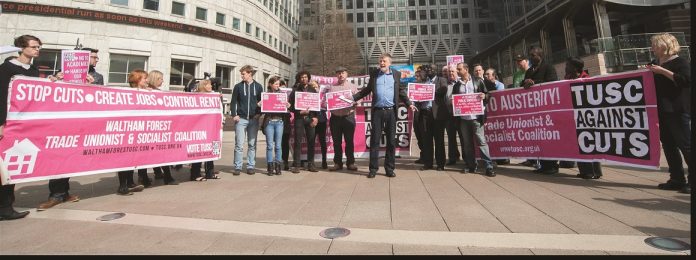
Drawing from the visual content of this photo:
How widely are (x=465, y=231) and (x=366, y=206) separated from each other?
4.20 feet

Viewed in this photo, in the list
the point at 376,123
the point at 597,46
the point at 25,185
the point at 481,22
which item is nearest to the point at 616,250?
the point at 376,123

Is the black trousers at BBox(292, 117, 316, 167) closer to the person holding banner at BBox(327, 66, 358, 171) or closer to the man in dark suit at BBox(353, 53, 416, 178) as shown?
the person holding banner at BBox(327, 66, 358, 171)

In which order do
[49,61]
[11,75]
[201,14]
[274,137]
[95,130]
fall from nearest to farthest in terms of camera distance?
[11,75], [95,130], [274,137], [49,61], [201,14]

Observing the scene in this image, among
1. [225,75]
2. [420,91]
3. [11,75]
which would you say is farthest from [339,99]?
[225,75]

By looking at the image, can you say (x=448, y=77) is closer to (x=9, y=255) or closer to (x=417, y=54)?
(x=9, y=255)

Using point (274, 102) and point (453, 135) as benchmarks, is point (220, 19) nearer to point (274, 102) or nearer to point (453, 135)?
point (274, 102)

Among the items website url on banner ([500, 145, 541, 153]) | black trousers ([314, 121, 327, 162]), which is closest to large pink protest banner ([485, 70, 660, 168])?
website url on banner ([500, 145, 541, 153])

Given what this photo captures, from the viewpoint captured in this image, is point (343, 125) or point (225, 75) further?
point (225, 75)

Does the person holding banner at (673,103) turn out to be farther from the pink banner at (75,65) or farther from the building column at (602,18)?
the building column at (602,18)

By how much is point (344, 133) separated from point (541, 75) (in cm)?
405

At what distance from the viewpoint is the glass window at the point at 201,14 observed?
30.7 meters

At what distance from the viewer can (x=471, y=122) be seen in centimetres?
601

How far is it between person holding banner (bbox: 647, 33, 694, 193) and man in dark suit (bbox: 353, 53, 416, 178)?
367cm

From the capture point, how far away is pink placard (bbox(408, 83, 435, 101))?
6.71m
